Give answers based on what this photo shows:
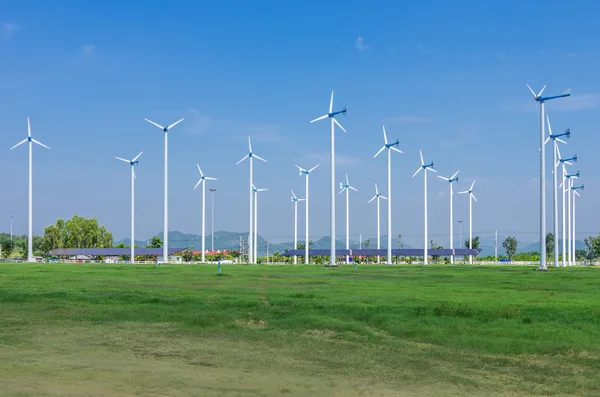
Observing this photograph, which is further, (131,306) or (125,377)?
(131,306)

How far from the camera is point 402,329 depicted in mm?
23328

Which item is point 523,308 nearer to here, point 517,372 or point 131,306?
point 517,372

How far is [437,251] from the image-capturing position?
16925cm

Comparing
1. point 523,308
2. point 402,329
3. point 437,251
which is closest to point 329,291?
point 523,308

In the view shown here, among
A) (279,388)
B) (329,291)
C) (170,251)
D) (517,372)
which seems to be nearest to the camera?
(279,388)

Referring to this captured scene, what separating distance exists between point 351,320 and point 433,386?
10.6 m

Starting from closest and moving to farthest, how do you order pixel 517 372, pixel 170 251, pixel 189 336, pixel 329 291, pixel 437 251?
pixel 517 372 < pixel 189 336 < pixel 329 291 < pixel 437 251 < pixel 170 251

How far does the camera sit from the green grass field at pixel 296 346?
15188 mm

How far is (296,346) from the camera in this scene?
20.7 metres

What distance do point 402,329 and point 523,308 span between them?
24.7 ft

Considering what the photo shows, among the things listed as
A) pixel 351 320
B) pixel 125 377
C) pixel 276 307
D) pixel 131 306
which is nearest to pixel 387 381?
pixel 125 377

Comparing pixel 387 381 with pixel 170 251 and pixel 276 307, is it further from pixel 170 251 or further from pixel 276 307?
pixel 170 251

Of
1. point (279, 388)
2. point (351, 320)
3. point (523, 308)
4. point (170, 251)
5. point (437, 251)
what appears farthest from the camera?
point (170, 251)

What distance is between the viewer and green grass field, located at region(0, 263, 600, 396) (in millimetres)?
15188
